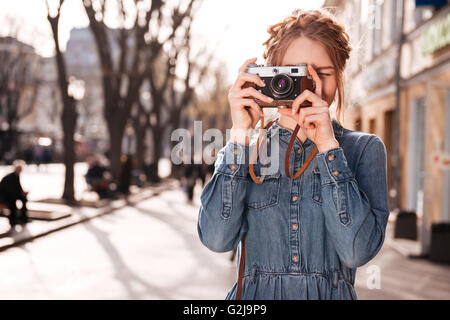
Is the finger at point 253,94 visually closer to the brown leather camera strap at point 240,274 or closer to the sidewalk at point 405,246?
the brown leather camera strap at point 240,274

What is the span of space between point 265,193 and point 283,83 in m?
0.34

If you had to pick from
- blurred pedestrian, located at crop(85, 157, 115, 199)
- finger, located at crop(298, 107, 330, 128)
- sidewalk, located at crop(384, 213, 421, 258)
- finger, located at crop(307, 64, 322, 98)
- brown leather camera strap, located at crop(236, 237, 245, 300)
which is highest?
finger, located at crop(307, 64, 322, 98)

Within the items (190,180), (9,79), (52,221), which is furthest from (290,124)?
(9,79)

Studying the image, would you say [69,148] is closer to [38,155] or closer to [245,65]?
[245,65]

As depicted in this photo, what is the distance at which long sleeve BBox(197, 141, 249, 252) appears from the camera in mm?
1846

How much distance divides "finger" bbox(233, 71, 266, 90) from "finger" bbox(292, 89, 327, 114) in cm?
14

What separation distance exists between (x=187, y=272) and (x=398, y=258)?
12.6 ft

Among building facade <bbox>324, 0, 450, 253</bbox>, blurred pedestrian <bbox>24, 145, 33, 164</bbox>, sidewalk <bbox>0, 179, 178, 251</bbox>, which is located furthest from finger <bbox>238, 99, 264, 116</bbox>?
blurred pedestrian <bbox>24, 145, 33, 164</bbox>

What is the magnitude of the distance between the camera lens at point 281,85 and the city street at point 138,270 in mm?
5524

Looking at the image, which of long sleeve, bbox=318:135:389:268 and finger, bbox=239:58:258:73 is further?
finger, bbox=239:58:258:73

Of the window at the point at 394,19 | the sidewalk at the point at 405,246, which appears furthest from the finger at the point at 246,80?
the window at the point at 394,19

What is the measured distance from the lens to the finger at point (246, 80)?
1901 millimetres

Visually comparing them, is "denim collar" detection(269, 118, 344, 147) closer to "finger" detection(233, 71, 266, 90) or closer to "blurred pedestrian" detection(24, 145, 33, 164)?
"finger" detection(233, 71, 266, 90)

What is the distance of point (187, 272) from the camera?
8.94 meters
